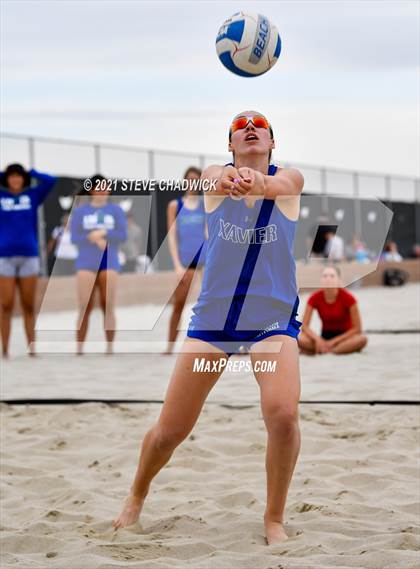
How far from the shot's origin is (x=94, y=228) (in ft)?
28.8

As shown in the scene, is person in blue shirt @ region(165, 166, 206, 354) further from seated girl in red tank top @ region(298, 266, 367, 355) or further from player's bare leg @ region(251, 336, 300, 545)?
player's bare leg @ region(251, 336, 300, 545)

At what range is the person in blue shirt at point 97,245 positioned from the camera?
8.76 metres

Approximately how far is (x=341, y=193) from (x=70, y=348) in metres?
15.2

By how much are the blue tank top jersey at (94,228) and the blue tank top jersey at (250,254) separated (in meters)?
5.27

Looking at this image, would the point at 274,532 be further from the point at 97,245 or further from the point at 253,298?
the point at 97,245

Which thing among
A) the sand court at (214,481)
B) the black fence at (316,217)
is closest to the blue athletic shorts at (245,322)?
the sand court at (214,481)

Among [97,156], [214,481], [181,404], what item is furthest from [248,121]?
[97,156]

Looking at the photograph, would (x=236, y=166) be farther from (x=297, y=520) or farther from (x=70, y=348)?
(x=70, y=348)

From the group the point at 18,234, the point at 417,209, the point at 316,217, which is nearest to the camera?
the point at 18,234

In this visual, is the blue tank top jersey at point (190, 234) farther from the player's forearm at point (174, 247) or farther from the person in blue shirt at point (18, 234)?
the person in blue shirt at point (18, 234)

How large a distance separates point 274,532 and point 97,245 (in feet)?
18.1

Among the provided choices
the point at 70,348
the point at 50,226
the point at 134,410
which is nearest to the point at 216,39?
the point at 134,410

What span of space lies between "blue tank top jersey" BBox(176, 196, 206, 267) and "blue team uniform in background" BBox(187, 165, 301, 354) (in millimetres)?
5171

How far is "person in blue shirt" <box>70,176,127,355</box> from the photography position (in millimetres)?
8758
